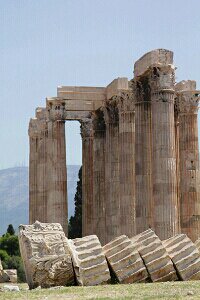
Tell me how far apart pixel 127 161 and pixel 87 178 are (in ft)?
36.2

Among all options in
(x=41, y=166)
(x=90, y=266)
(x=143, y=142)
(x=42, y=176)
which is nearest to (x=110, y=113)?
(x=143, y=142)

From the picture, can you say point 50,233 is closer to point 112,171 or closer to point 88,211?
point 112,171

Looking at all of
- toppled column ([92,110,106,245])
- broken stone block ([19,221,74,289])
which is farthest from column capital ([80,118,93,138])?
broken stone block ([19,221,74,289])

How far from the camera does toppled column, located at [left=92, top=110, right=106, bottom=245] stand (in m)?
58.5

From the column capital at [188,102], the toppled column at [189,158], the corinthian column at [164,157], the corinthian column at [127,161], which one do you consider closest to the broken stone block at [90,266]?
the corinthian column at [164,157]

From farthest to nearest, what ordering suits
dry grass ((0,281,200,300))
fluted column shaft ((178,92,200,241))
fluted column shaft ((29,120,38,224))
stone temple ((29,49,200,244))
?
fluted column shaft ((29,120,38,224)) < fluted column shaft ((178,92,200,241)) < stone temple ((29,49,200,244)) < dry grass ((0,281,200,300))

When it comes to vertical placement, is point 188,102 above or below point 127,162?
above

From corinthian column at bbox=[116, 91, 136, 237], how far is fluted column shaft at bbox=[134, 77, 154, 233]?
6.60 feet

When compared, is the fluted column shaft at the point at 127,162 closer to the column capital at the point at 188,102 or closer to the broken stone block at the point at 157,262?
the column capital at the point at 188,102

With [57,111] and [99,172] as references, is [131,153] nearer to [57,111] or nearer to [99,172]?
[57,111]

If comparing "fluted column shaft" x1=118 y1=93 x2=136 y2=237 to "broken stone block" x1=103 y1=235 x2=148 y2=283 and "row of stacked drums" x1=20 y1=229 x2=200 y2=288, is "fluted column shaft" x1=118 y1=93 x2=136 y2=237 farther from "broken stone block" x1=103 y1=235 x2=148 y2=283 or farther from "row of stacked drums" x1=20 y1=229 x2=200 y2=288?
"broken stone block" x1=103 y1=235 x2=148 y2=283

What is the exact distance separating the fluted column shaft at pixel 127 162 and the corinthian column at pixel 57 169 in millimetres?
6236

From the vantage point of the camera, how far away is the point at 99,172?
59.1m

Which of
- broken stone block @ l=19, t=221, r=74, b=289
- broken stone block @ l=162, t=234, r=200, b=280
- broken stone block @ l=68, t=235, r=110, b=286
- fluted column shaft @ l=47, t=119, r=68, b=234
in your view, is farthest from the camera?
fluted column shaft @ l=47, t=119, r=68, b=234
